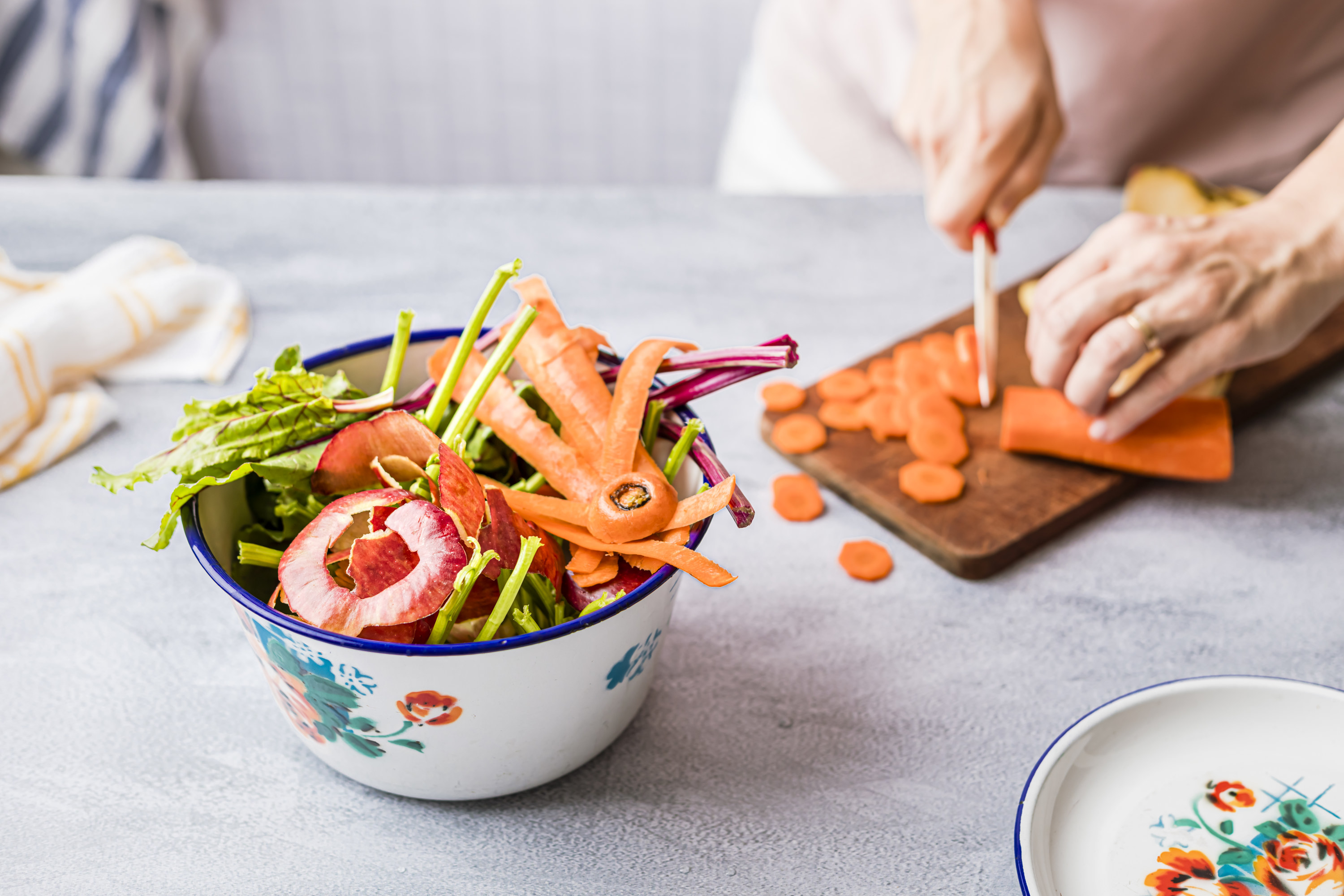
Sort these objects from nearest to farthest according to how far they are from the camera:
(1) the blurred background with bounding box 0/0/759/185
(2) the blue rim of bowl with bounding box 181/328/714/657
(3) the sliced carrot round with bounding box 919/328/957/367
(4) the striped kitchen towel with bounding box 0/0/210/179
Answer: (2) the blue rim of bowl with bounding box 181/328/714/657, (3) the sliced carrot round with bounding box 919/328/957/367, (4) the striped kitchen towel with bounding box 0/0/210/179, (1) the blurred background with bounding box 0/0/759/185

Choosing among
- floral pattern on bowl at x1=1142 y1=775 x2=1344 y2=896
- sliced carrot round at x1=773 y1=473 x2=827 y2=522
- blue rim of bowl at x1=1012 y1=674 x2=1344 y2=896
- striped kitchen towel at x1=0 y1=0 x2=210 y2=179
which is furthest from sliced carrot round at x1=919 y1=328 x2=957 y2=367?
striped kitchen towel at x1=0 y1=0 x2=210 y2=179

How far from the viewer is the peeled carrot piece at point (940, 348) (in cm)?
111

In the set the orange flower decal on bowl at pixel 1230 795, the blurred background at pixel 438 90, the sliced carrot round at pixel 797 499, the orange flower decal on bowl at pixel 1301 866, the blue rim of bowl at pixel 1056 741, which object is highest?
the blue rim of bowl at pixel 1056 741

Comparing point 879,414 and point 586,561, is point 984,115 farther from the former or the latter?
point 586,561

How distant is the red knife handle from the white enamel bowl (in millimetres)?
609

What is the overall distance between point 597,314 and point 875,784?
25.8 inches

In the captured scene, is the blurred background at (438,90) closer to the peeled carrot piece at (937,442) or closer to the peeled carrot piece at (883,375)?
the peeled carrot piece at (883,375)

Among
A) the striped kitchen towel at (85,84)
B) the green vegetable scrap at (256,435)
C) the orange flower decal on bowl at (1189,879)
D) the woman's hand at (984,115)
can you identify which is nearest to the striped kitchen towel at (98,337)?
the green vegetable scrap at (256,435)

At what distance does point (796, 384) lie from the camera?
1.10 meters

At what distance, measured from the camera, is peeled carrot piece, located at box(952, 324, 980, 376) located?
1.10m

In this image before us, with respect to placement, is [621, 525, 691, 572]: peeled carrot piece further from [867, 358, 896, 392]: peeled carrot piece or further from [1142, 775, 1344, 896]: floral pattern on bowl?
[867, 358, 896, 392]: peeled carrot piece

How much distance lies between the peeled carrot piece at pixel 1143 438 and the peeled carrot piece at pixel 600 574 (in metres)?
0.51

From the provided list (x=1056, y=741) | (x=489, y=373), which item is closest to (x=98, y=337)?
(x=489, y=373)

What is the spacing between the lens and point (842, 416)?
1045 mm
